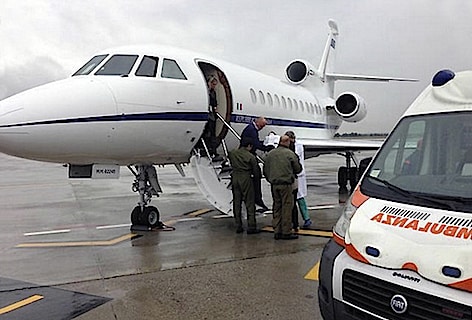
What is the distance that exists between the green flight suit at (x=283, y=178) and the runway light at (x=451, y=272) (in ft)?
17.3

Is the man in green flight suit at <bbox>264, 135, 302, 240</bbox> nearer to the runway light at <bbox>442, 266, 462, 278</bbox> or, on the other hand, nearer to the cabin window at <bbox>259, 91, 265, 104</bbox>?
the cabin window at <bbox>259, 91, 265, 104</bbox>

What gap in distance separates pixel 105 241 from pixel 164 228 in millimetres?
1337

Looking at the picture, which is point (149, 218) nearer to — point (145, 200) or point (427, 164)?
point (145, 200)

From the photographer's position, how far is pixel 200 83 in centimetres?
922

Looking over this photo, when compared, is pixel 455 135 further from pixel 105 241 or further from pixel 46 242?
pixel 46 242

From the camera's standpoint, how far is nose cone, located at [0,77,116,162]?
22.3 feet

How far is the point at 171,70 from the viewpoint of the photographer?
881 centimetres

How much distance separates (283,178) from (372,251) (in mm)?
4874

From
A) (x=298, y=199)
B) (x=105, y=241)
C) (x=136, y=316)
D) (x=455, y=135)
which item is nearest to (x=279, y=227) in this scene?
(x=298, y=199)

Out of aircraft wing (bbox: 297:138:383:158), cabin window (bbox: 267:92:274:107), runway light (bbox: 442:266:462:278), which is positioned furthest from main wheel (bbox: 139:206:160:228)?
runway light (bbox: 442:266:462:278)

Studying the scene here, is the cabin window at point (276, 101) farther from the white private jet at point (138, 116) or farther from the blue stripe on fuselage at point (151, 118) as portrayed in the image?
the blue stripe on fuselage at point (151, 118)

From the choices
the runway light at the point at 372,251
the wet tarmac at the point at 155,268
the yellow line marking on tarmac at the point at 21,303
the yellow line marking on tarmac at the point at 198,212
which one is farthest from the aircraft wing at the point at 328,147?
the runway light at the point at 372,251

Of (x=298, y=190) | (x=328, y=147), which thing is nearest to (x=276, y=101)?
(x=328, y=147)

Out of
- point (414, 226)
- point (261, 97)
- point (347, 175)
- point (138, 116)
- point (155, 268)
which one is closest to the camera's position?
point (414, 226)
